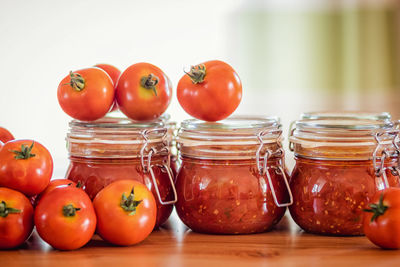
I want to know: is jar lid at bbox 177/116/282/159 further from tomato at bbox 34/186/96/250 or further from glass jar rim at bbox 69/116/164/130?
tomato at bbox 34/186/96/250

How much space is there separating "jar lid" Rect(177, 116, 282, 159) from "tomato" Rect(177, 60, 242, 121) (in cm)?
3

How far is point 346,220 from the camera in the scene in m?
1.02

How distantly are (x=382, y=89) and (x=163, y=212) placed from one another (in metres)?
2.85

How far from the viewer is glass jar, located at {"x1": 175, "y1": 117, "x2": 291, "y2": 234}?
1035 millimetres

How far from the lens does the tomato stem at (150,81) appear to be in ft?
3.56

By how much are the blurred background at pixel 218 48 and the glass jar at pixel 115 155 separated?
224cm

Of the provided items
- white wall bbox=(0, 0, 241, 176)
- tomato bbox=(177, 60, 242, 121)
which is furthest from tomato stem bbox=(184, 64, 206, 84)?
white wall bbox=(0, 0, 241, 176)

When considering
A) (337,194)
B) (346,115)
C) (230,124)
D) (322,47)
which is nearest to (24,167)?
(230,124)

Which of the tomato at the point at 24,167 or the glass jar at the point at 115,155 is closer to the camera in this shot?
the tomato at the point at 24,167

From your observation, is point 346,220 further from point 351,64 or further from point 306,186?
point 351,64

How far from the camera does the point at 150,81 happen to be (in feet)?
3.56

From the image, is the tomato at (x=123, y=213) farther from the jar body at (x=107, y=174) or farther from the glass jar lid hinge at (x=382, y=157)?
the glass jar lid hinge at (x=382, y=157)

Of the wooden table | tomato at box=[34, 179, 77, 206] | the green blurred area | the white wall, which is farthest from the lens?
the green blurred area

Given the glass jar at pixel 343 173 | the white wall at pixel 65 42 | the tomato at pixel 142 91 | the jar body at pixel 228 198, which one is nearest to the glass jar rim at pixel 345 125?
the glass jar at pixel 343 173
